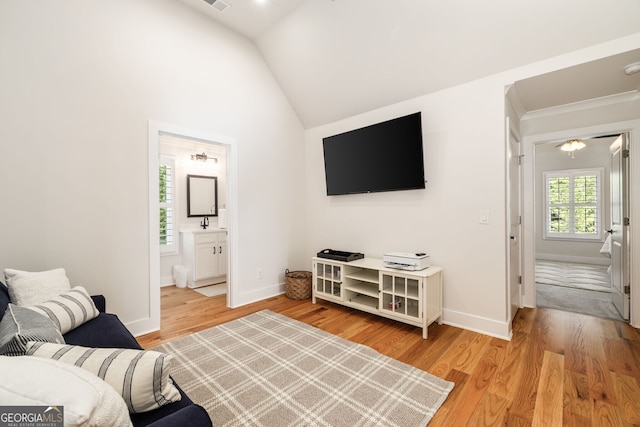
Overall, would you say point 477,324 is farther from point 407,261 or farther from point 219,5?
point 219,5

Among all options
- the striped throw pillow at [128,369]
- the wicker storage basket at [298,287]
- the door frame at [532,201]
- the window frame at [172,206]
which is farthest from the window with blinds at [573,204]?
the striped throw pillow at [128,369]

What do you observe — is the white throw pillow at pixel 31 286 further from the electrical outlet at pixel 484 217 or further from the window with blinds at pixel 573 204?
the window with blinds at pixel 573 204

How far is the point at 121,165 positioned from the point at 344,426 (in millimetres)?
2744

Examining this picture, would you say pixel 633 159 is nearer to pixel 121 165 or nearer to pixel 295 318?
pixel 295 318

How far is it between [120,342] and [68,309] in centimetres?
43

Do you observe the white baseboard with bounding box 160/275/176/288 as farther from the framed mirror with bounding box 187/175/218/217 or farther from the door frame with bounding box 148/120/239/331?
the door frame with bounding box 148/120/239/331

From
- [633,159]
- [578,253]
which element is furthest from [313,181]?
[578,253]

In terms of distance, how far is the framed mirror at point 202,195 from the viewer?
4711 mm

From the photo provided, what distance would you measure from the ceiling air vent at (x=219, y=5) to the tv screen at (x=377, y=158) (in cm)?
180

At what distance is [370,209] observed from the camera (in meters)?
3.52

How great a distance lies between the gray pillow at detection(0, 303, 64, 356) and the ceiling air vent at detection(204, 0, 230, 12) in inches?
122

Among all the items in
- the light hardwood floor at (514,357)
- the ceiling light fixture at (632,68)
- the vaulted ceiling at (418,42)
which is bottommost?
the light hardwood floor at (514,357)

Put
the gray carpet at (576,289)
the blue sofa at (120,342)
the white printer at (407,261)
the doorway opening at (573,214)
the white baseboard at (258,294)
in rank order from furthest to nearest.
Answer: the doorway opening at (573,214) → the white baseboard at (258,294) → the gray carpet at (576,289) → the white printer at (407,261) → the blue sofa at (120,342)
